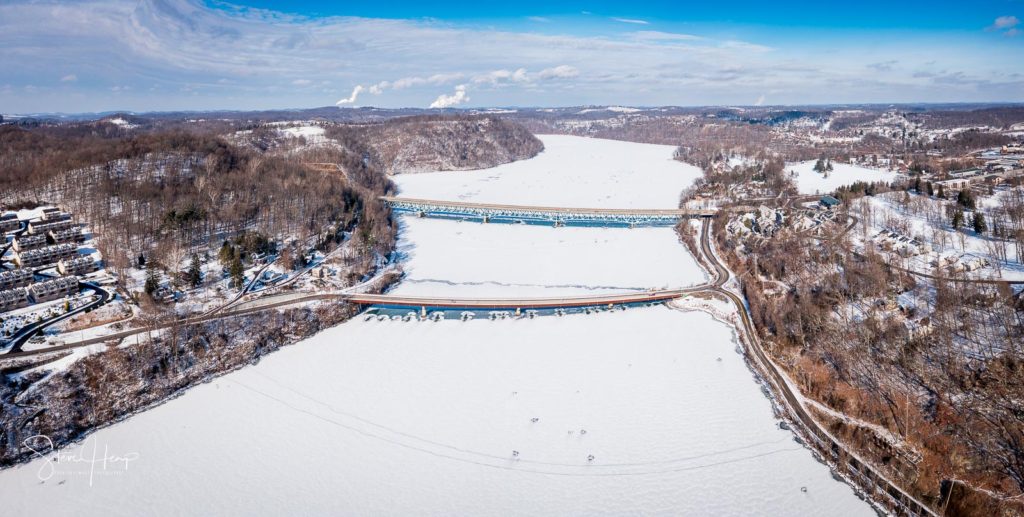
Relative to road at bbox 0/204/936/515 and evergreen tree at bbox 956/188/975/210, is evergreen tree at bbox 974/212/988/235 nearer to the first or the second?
evergreen tree at bbox 956/188/975/210

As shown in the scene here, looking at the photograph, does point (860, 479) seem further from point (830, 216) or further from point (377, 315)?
point (830, 216)

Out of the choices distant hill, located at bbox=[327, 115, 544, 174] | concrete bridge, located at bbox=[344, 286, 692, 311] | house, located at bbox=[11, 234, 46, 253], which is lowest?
concrete bridge, located at bbox=[344, 286, 692, 311]

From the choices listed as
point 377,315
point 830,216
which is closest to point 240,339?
point 377,315

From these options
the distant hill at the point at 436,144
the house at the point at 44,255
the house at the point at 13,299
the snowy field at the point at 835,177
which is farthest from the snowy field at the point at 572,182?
the house at the point at 13,299

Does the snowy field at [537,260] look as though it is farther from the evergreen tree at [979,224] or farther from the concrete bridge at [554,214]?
the evergreen tree at [979,224]

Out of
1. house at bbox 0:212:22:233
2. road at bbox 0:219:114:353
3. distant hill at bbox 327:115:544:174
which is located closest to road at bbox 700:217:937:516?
road at bbox 0:219:114:353

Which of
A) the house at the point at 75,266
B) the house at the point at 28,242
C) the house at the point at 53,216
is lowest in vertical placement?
the house at the point at 75,266
